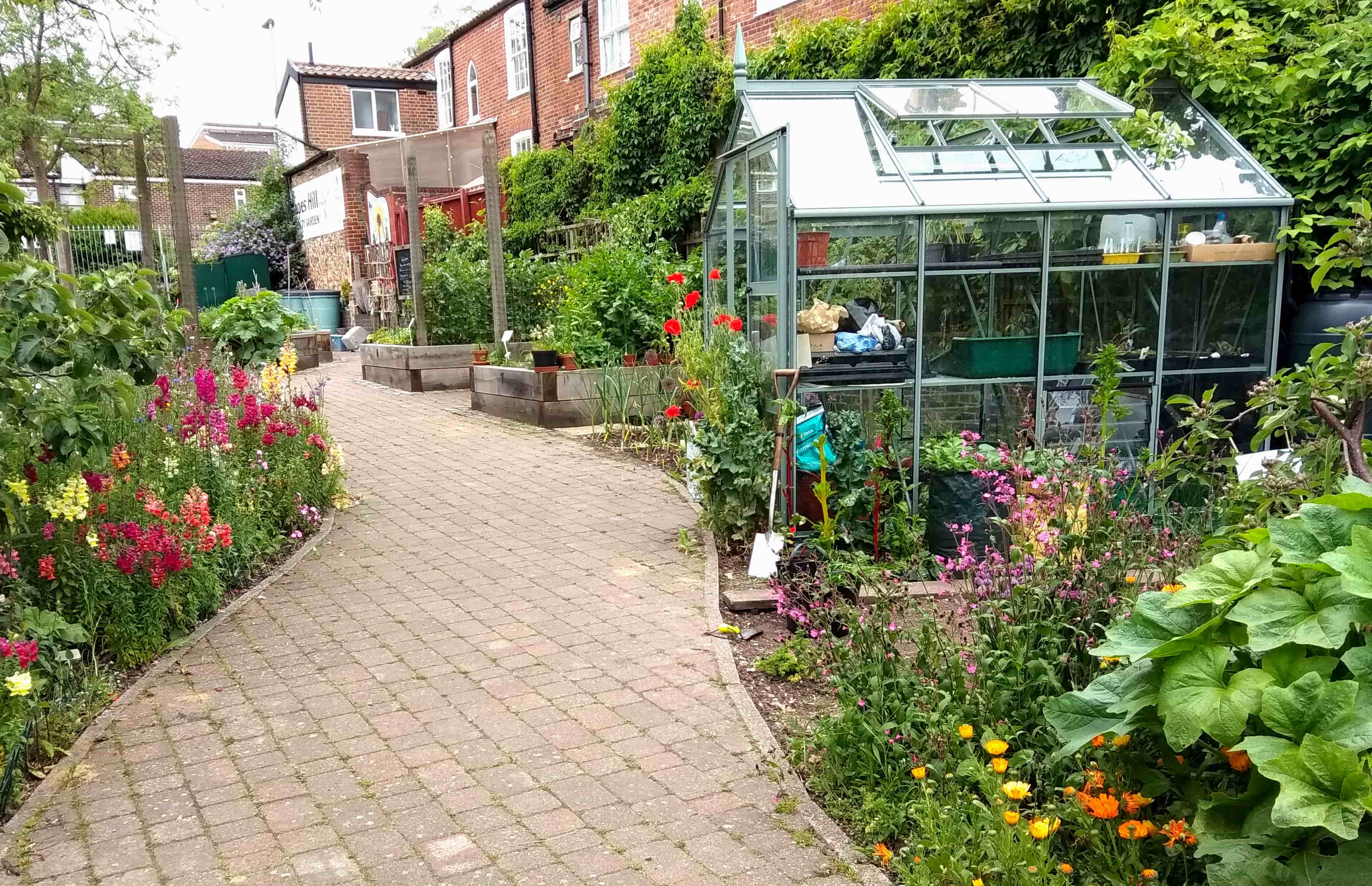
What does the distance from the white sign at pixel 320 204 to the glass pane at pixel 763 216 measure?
17815mm

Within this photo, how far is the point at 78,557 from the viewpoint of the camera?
183 inches

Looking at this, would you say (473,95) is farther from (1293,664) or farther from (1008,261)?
(1293,664)

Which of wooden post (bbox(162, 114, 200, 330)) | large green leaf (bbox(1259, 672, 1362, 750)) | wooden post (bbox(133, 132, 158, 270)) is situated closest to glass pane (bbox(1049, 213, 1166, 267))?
large green leaf (bbox(1259, 672, 1362, 750))

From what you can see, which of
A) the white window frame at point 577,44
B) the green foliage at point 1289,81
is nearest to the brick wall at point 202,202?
the white window frame at point 577,44

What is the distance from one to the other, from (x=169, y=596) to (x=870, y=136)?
16.4ft

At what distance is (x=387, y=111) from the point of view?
2767cm

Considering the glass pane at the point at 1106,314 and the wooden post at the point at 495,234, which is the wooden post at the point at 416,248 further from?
the glass pane at the point at 1106,314

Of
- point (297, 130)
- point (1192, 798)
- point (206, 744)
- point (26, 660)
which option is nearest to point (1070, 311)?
point (1192, 798)

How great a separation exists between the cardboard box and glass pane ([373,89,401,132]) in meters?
24.3

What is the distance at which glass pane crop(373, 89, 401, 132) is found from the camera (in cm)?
2747

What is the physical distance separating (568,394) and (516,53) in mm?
13953

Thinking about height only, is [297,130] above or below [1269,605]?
above

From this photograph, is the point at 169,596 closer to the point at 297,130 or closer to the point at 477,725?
the point at 477,725

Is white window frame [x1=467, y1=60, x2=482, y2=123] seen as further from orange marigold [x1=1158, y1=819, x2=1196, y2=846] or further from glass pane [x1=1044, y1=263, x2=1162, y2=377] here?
orange marigold [x1=1158, y1=819, x2=1196, y2=846]
